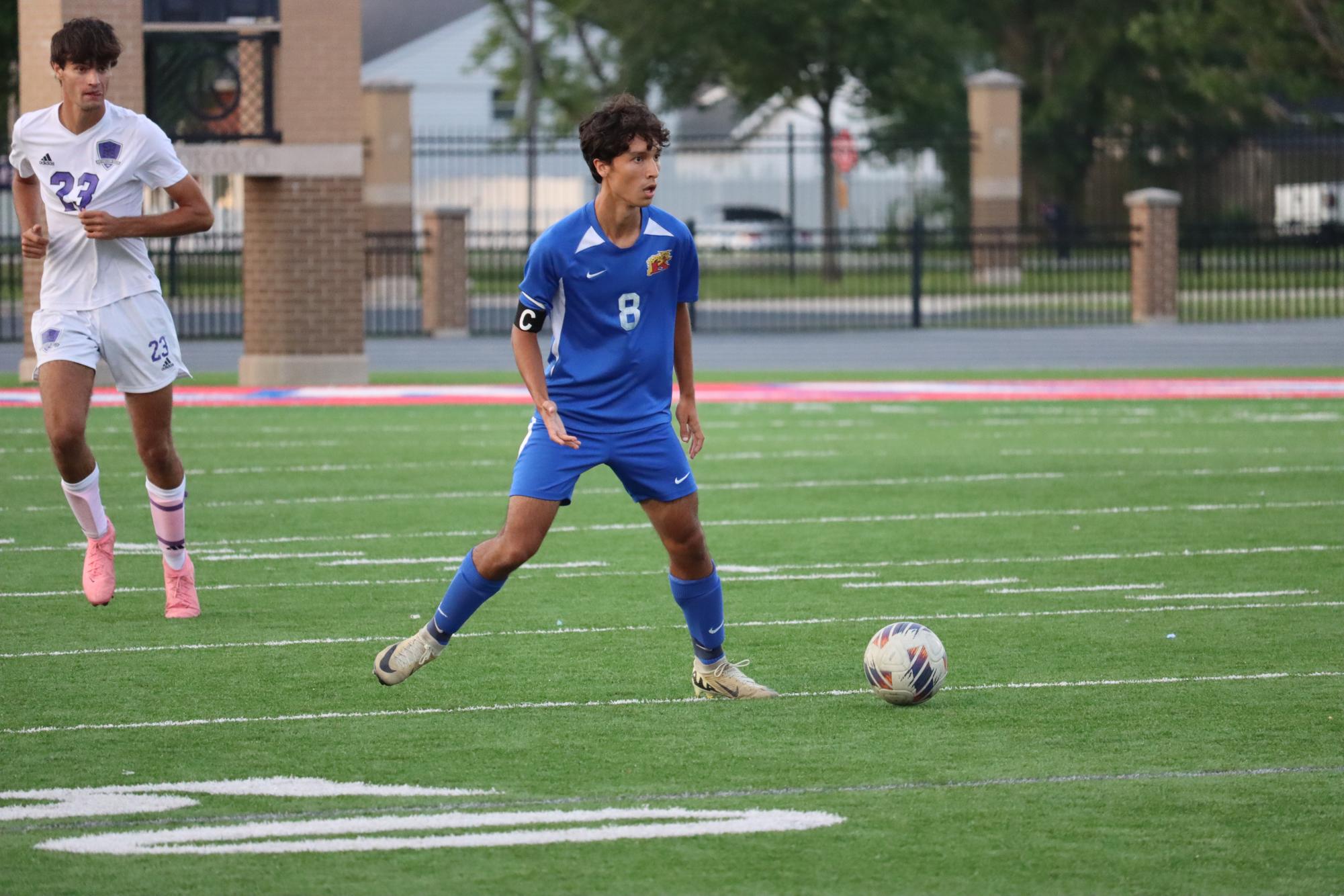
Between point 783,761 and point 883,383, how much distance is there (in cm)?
1648

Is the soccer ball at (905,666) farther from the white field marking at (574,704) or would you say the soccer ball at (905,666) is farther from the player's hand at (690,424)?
the player's hand at (690,424)

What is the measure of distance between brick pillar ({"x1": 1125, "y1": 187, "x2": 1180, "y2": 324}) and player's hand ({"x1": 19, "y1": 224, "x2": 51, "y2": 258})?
2744 cm

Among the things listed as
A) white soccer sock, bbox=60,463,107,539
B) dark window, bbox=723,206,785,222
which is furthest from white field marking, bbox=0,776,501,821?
dark window, bbox=723,206,785,222

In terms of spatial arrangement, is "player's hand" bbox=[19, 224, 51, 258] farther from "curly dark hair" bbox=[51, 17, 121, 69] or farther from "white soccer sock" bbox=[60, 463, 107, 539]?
"white soccer sock" bbox=[60, 463, 107, 539]

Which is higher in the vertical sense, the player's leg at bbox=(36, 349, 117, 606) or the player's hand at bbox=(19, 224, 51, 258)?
the player's hand at bbox=(19, 224, 51, 258)

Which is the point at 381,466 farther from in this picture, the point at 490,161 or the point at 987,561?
the point at 490,161

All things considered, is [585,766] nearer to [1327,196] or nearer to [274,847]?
[274,847]

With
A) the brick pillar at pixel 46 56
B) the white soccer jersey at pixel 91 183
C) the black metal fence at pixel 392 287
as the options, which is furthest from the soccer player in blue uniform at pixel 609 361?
the black metal fence at pixel 392 287

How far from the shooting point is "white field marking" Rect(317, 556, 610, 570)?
1078 cm

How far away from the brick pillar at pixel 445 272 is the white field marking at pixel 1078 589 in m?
23.8

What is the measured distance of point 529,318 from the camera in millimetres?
7027

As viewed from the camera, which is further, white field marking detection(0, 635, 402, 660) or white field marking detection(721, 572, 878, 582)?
white field marking detection(721, 572, 878, 582)

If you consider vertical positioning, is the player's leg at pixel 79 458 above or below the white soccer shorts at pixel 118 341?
below

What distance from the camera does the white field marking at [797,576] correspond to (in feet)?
33.7
